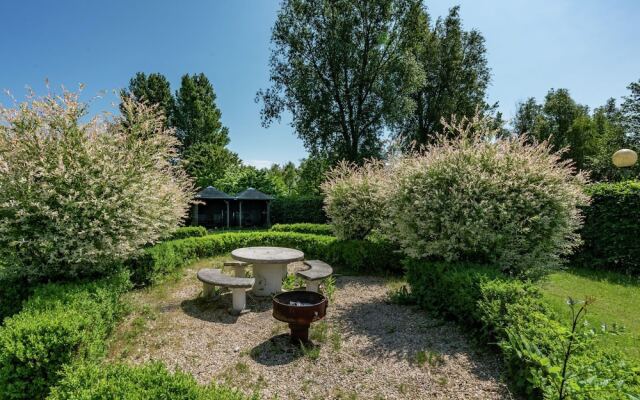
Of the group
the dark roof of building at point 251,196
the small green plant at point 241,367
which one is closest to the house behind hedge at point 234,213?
the dark roof of building at point 251,196

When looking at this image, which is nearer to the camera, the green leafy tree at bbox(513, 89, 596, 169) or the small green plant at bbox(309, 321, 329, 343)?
the small green plant at bbox(309, 321, 329, 343)

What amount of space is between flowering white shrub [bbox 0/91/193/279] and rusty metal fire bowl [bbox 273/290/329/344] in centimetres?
278

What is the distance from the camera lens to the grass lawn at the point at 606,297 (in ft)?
14.5

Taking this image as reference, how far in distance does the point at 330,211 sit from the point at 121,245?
19.5 ft

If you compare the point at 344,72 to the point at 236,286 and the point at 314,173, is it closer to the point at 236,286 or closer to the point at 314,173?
the point at 314,173

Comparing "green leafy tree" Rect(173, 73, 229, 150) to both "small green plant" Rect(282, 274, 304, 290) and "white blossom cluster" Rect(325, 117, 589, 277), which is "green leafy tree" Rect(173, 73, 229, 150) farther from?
"white blossom cluster" Rect(325, 117, 589, 277)

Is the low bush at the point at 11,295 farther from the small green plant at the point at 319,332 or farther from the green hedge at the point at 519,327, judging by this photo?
the green hedge at the point at 519,327

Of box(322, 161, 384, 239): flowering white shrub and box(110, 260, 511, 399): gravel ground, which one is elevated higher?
box(322, 161, 384, 239): flowering white shrub

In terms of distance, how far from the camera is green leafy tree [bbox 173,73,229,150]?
3169 centimetres

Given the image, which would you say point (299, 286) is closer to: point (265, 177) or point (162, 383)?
point (162, 383)

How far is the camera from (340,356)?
14.0ft

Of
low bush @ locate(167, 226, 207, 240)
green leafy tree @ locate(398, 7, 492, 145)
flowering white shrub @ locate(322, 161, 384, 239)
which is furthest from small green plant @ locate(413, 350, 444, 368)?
green leafy tree @ locate(398, 7, 492, 145)

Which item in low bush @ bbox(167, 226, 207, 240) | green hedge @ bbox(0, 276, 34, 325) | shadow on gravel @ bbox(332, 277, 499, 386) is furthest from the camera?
low bush @ bbox(167, 226, 207, 240)

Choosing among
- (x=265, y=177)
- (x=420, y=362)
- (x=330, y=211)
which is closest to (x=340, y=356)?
(x=420, y=362)
